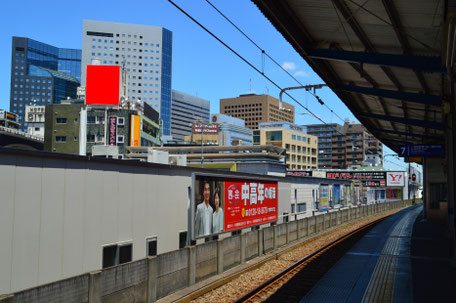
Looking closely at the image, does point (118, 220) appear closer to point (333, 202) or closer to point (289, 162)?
point (333, 202)

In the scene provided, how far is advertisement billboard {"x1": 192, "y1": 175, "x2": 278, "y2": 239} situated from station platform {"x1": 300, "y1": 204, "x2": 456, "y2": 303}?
4.86m

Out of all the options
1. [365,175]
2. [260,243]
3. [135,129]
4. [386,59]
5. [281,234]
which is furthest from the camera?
[365,175]

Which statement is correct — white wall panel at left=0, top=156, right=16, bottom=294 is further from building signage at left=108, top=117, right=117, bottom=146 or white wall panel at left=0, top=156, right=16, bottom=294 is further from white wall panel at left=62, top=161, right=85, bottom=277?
building signage at left=108, top=117, right=117, bottom=146

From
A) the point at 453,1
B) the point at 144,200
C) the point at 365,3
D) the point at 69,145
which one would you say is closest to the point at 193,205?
A: the point at 144,200

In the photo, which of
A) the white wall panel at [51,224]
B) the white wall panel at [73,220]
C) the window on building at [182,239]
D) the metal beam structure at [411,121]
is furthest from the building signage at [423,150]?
the white wall panel at [51,224]

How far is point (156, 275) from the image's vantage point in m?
11.8

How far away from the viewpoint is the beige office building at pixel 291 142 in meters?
164

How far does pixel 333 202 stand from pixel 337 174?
58.1m

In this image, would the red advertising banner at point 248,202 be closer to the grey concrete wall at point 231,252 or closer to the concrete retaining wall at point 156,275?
the concrete retaining wall at point 156,275

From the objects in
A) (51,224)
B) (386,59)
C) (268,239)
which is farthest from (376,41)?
(51,224)

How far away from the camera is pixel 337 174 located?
101 metres

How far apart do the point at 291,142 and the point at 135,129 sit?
285 feet

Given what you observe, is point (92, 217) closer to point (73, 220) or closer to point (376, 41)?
point (73, 220)

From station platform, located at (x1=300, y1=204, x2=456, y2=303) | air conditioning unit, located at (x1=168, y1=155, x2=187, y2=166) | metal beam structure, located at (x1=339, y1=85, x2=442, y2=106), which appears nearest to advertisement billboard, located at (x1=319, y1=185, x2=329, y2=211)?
station platform, located at (x1=300, y1=204, x2=456, y2=303)
